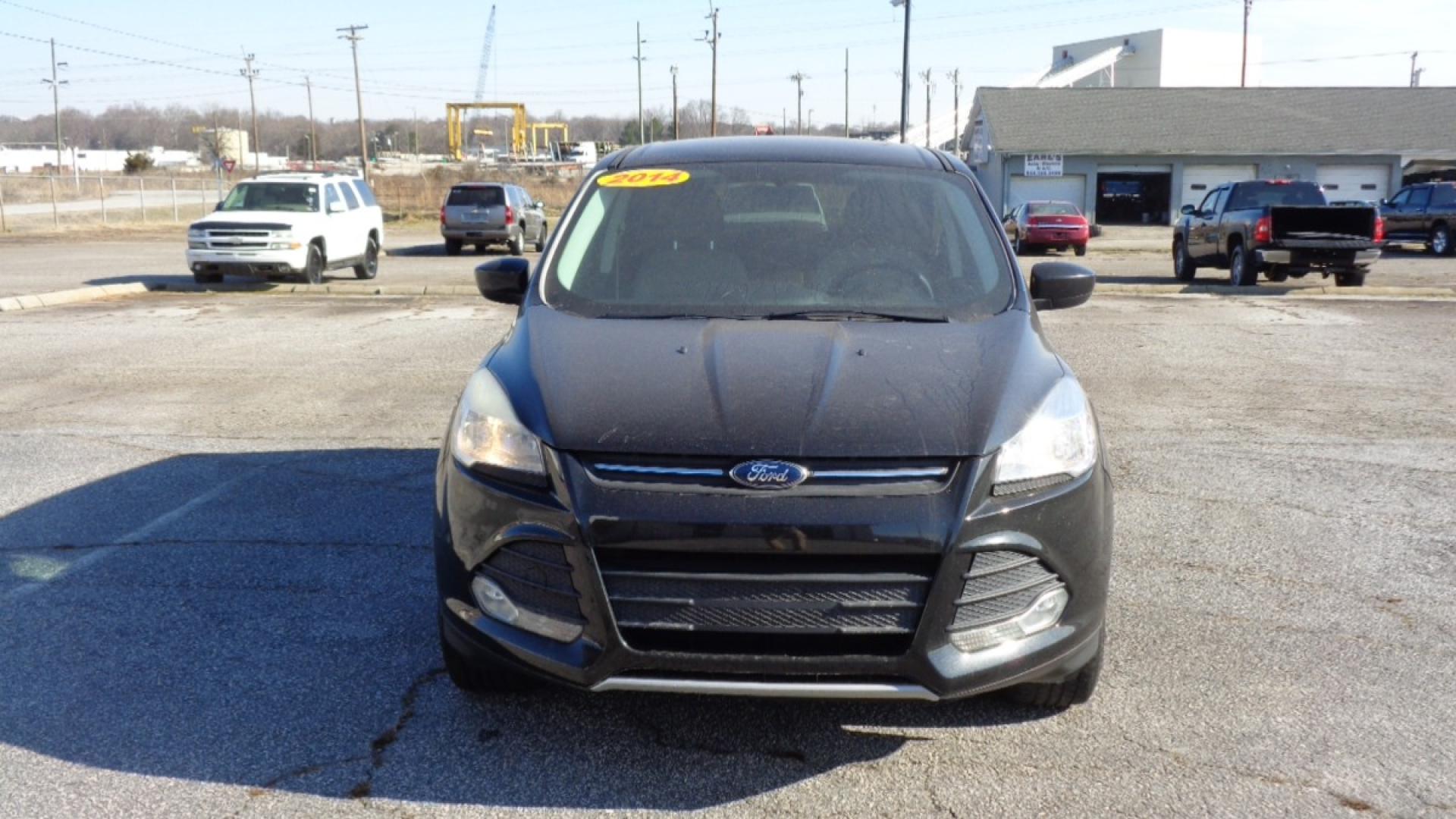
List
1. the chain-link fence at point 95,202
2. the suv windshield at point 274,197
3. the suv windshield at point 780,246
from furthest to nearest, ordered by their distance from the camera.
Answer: the chain-link fence at point 95,202, the suv windshield at point 274,197, the suv windshield at point 780,246

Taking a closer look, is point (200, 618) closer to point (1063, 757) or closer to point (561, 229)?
point (561, 229)

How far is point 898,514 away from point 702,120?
9232 cm

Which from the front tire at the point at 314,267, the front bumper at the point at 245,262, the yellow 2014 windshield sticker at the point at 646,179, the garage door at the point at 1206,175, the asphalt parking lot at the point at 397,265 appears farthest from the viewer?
the garage door at the point at 1206,175

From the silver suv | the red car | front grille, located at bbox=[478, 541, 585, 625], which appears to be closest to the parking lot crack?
front grille, located at bbox=[478, 541, 585, 625]

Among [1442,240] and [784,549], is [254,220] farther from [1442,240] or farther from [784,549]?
[1442,240]

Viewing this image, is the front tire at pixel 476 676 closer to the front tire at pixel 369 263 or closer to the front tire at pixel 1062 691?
the front tire at pixel 1062 691

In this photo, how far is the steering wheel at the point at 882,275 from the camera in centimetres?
466

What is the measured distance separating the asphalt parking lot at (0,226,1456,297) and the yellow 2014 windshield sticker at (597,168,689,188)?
50.9 ft

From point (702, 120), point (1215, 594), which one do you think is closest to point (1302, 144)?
point (702, 120)

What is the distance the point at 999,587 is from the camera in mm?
3398

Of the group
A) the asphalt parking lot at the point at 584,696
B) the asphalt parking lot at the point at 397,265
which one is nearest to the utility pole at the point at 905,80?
the asphalt parking lot at the point at 397,265

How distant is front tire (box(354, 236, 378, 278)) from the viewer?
22.8 meters

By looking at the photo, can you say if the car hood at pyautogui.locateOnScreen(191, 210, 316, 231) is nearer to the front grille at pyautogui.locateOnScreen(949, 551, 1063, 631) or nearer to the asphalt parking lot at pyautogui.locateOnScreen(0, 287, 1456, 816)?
the asphalt parking lot at pyautogui.locateOnScreen(0, 287, 1456, 816)

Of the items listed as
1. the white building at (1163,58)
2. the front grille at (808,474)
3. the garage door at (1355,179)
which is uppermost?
the white building at (1163,58)
